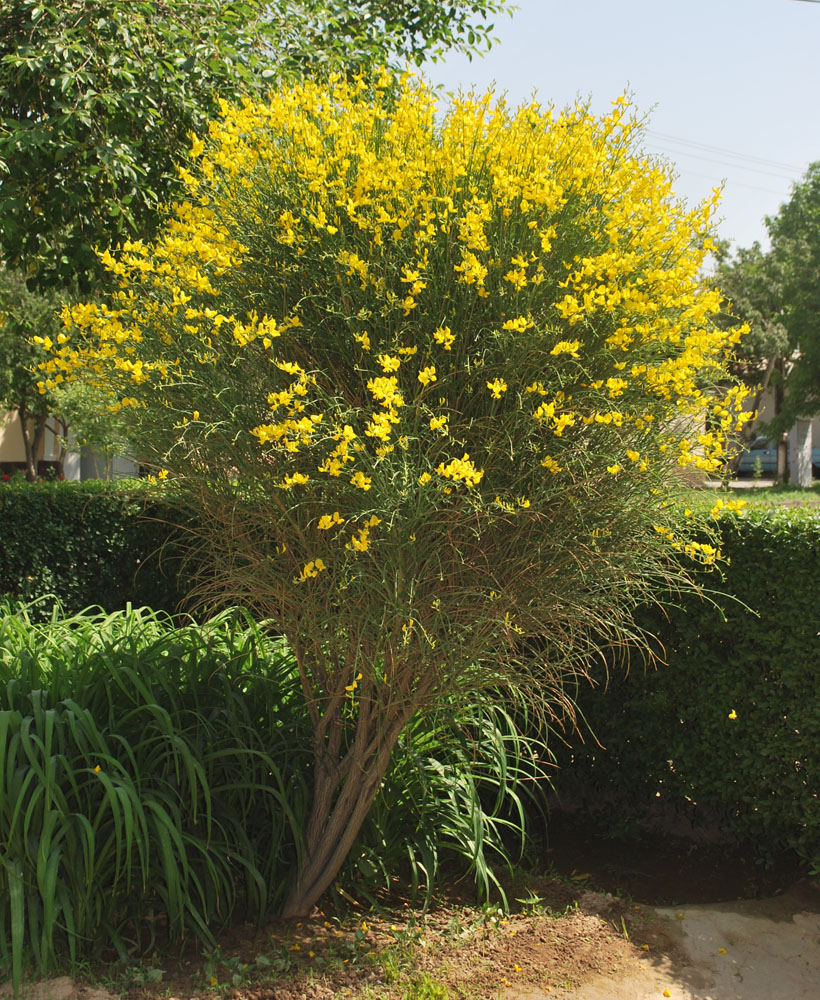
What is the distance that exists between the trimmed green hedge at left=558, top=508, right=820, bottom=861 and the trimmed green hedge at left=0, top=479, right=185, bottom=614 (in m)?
3.01

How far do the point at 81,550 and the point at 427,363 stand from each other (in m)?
3.85

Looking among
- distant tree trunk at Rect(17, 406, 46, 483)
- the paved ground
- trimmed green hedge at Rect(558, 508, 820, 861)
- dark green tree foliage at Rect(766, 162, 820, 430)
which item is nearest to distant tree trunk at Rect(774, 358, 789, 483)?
dark green tree foliage at Rect(766, 162, 820, 430)

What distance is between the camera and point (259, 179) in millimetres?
3123

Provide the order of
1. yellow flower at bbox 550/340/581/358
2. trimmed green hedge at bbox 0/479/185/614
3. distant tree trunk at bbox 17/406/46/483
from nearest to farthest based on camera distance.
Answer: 1. yellow flower at bbox 550/340/581/358
2. trimmed green hedge at bbox 0/479/185/614
3. distant tree trunk at bbox 17/406/46/483

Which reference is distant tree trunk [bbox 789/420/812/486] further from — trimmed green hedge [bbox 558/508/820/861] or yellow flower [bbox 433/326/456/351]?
yellow flower [bbox 433/326/456/351]

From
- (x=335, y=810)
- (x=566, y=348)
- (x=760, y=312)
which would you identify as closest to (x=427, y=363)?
(x=566, y=348)

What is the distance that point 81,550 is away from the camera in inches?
237

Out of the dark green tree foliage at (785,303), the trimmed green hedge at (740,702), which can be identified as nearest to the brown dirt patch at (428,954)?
the trimmed green hedge at (740,702)

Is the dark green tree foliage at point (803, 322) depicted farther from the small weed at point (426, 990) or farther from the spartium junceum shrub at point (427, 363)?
the small weed at point (426, 990)

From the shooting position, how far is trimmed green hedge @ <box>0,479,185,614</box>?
19.3 feet

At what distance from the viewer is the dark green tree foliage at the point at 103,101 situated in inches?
215

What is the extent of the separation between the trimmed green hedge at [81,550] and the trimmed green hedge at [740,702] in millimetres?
3007

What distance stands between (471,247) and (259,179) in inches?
32.6

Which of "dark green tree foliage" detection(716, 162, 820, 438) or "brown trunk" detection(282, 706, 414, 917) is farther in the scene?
"dark green tree foliage" detection(716, 162, 820, 438)
